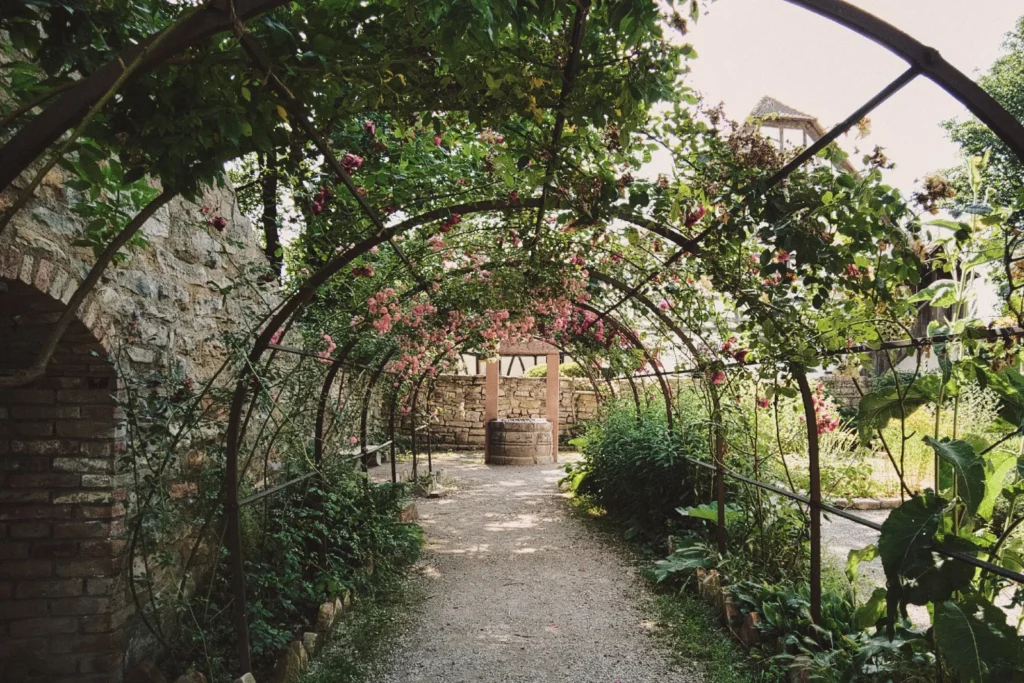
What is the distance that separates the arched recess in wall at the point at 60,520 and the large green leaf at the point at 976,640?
3005mm

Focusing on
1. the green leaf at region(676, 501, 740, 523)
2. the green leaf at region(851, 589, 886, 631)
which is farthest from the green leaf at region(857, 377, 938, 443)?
the green leaf at region(676, 501, 740, 523)

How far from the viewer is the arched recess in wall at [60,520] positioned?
9.12 feet

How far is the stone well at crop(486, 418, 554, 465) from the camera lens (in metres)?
11.5

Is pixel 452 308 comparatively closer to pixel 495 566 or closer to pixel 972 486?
pixel 495 566

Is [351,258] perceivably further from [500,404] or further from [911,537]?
[500,404]

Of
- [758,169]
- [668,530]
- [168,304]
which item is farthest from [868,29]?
[668,530]

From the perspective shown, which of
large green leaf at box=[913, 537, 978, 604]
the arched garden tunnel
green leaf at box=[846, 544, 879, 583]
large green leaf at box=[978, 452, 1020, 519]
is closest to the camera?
the arched garden tunnel

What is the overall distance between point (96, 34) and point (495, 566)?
4.65 meters

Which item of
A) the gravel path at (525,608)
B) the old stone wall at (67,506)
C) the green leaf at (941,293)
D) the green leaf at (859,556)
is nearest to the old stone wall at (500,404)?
the gravel path at (525,608)

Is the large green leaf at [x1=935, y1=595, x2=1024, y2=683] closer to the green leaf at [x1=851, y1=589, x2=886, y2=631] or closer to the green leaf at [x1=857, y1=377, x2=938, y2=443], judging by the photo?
the green leaf at [x1=851, y1=589, x2=886, y2=631]

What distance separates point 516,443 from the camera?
1156cm

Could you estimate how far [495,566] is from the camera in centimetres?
556

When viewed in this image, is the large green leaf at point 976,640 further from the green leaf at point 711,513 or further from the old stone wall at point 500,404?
the old stone wall at point 500,404

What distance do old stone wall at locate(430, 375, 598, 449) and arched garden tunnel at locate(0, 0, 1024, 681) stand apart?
8.87 metres
